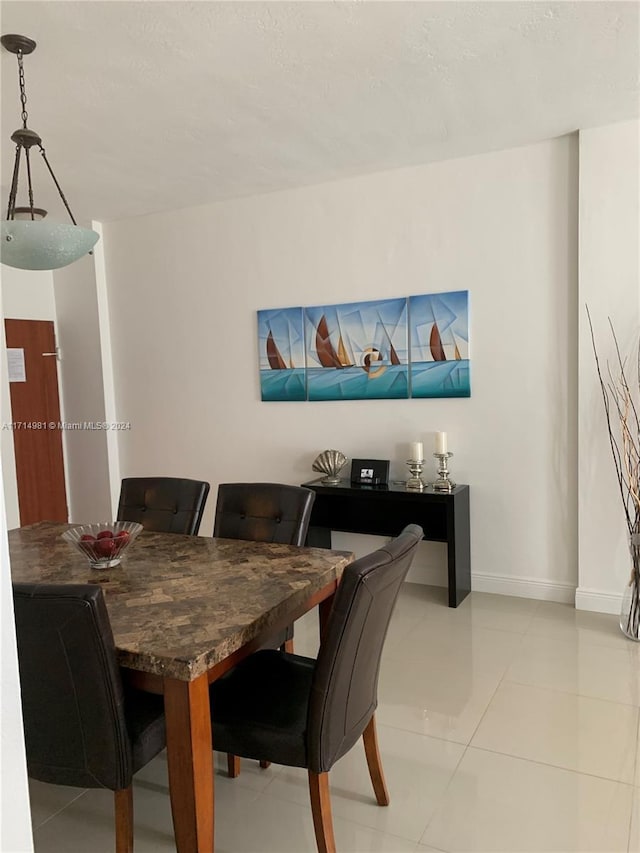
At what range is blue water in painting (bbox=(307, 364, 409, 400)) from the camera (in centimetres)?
409

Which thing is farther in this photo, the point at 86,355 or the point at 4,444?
the point at 86,355

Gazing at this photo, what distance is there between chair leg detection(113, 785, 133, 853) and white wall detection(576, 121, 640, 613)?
107 inches

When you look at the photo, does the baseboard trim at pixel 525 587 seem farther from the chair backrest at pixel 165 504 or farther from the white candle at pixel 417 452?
the chair backrest at pixel 165 504

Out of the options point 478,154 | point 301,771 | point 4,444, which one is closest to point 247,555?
point 301,771

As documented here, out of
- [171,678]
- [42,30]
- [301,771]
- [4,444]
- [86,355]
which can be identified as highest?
[42,30]

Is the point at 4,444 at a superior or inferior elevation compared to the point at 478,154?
inferior

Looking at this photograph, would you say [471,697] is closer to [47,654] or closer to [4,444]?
[47,654]

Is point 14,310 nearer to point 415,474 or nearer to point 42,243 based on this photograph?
point 42,243

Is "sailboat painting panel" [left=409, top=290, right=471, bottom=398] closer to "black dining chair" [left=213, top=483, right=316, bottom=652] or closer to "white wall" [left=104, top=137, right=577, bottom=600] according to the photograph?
"white wall" [left=104, top=137, right=577, bottom=600]

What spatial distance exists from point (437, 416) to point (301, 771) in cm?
229

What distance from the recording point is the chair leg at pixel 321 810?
175 cm

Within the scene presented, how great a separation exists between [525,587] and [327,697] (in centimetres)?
248

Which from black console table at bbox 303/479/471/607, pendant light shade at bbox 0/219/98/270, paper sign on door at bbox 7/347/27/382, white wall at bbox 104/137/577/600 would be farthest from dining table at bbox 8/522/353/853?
paper sign on door at bbox 7/347/27/382

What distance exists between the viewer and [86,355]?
5.27 m
